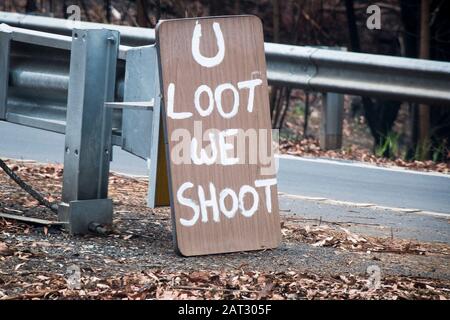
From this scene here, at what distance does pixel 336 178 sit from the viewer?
921 cm

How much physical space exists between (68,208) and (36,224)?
0.79 feet

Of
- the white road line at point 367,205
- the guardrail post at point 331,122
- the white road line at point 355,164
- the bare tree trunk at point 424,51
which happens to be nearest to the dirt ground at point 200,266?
the white road line at point 367,205

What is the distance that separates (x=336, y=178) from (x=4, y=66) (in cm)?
371

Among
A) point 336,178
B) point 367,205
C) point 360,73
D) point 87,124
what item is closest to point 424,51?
point 360,73

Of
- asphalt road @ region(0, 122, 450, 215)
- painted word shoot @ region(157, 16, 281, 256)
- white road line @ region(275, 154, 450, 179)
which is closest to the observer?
painted word shoot @ region(157, 16, 281, 256)

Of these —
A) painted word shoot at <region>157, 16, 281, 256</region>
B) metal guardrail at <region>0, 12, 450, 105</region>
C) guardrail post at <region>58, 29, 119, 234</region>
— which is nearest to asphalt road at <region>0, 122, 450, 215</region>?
metal guardrail at <region>0, 12, 450, 105</region>

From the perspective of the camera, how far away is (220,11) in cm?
1616

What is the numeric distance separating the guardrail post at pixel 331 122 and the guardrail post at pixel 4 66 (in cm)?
546

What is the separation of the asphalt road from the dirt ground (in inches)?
66.1

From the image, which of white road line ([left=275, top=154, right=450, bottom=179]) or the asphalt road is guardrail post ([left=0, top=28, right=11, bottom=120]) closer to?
the asphalt road

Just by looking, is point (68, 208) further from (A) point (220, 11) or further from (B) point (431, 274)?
(A) point (220, 11)

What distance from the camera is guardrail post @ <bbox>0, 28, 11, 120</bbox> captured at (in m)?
6.27

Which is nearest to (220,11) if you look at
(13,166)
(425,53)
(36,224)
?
(425,53)

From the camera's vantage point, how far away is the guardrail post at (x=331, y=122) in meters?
11.3
